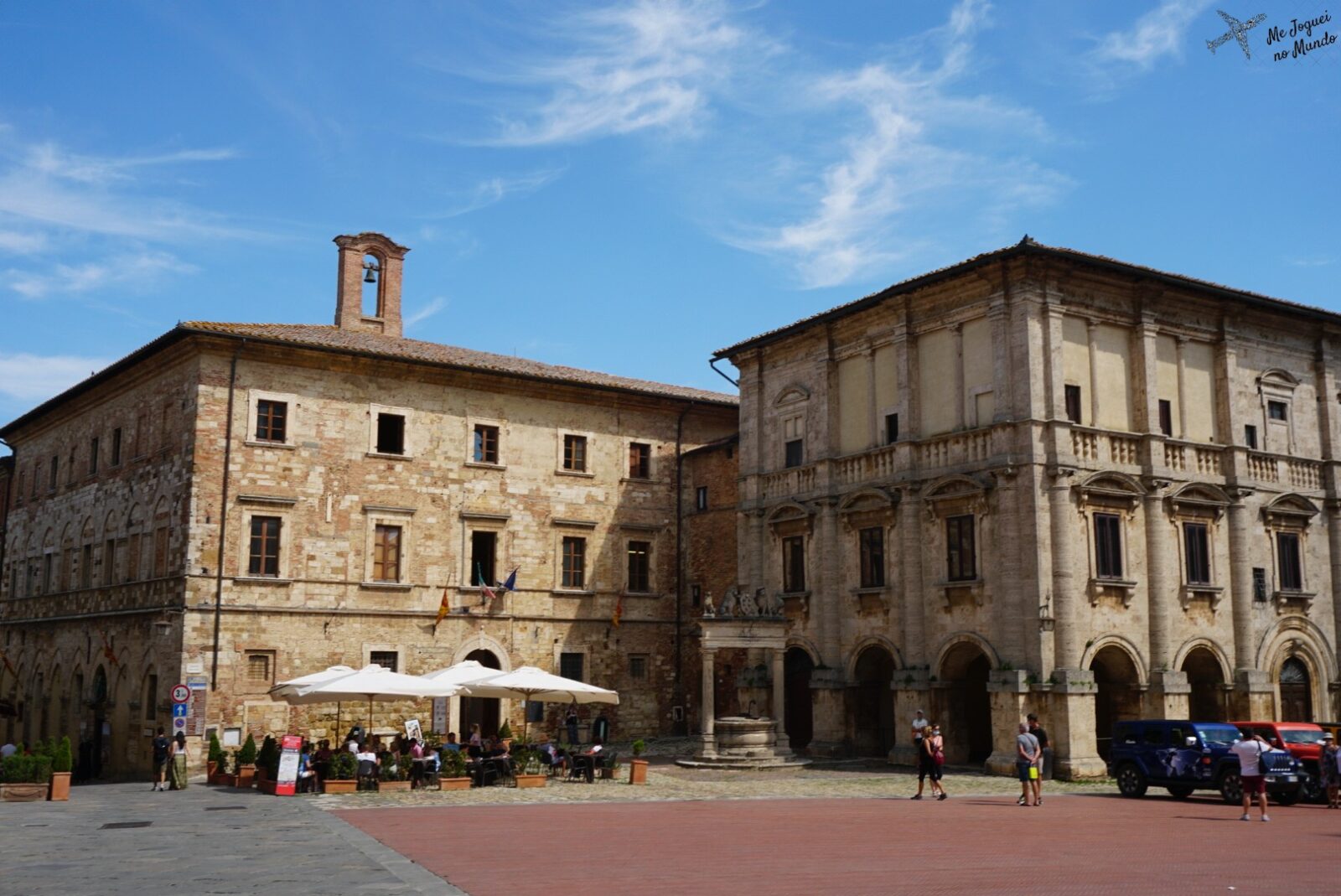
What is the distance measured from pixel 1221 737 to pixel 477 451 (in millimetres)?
21652

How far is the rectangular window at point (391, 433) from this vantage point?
35531 mm

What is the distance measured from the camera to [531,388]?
124 ft

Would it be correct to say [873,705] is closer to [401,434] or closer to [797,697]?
[797,697]

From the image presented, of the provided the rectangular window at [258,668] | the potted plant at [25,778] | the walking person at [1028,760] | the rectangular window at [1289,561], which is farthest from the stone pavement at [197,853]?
the rectangular window at [1289,561]

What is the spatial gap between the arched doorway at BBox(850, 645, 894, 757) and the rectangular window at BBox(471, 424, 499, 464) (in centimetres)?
1244

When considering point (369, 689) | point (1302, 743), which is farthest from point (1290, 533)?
point (369, 689)

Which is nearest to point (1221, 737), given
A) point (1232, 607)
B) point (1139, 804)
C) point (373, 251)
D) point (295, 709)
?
point (1139, 804)

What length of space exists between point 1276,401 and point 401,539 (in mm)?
23651

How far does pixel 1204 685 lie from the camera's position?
30250 mm

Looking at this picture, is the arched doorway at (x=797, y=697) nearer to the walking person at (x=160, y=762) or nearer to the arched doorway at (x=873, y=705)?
the arched doorway at (x=873, y=705)

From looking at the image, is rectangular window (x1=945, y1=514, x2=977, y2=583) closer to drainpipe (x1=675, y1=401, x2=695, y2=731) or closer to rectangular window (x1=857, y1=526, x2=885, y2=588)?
rectangular window (x1=857, y1=526, x2=885, y2=588)

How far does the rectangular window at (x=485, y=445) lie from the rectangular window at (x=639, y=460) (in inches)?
183

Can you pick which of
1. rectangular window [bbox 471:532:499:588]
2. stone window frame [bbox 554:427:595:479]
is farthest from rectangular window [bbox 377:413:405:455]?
stone window frame [bbox 554:427:595:479]

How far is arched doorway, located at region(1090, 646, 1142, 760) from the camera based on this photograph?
28.4 meters
